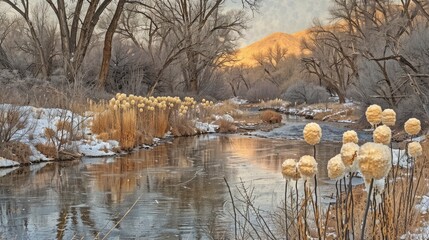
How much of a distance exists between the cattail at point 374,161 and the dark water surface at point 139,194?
2.12 meters

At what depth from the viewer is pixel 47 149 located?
11398 mm

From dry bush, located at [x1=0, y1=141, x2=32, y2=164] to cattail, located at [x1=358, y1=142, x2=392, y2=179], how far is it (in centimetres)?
1001

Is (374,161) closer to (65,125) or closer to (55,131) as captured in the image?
(55,131)

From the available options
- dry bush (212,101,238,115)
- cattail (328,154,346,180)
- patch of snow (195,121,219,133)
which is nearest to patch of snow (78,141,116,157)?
patch of snow (195,121,219,133)

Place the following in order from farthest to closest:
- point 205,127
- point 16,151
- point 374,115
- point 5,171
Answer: point 205,127 < point 16,151 < point 5,171 < point 374,115

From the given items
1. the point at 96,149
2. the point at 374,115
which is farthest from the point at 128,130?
the point at 374,115

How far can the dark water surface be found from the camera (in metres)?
5.81

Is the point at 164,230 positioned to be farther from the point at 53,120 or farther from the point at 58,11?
the point at 58,11

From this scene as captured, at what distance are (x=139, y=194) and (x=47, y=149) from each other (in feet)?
14.8

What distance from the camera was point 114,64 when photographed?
2695cm

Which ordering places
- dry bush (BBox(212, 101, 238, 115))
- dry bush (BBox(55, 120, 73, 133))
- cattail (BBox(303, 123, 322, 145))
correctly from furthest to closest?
dry bush (BBox(212, 101, 238, 115)), dry bush (BBox(55, 120, 73, 133)), cattail (BBox(303, 123, 322, 145))

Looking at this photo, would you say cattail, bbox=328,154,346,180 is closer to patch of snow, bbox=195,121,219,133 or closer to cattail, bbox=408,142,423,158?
cattail, bbox=408,142,423,158

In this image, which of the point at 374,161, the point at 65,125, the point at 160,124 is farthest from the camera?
the point at 160,124

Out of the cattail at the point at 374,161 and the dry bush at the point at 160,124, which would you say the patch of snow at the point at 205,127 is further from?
the cattail at the point at 374,161
